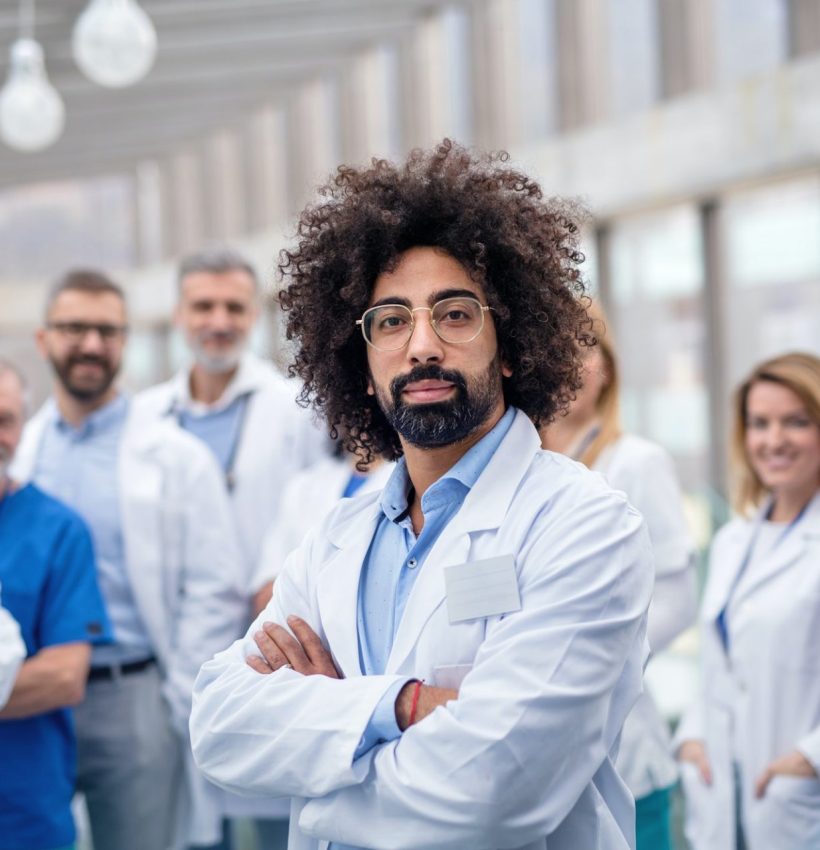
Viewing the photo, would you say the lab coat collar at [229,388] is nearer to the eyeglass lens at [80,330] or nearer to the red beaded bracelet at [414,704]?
the eyeglass lens at [80,330]

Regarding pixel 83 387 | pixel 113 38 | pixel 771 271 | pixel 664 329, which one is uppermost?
pixel 113 38

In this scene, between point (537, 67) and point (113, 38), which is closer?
point (113, 38)

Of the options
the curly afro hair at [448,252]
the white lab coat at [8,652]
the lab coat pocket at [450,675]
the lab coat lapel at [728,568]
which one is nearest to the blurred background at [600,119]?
the lab coat lapel at [728,568]

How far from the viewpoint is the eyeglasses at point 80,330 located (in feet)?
11.9

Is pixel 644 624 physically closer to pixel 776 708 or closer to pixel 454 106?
pixel 776 708

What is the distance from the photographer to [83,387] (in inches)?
143

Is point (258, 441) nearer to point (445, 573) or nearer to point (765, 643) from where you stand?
point (765, 643)

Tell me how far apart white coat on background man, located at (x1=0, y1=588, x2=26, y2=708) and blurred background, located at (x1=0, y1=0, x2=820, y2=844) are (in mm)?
2017

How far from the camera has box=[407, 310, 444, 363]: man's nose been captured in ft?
6.21

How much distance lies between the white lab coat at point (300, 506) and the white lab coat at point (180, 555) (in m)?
0.12

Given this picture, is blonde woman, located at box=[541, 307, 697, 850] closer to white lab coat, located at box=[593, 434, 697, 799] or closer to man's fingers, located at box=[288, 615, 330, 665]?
white lab coat, located at box=[593, 434, 697, 799]

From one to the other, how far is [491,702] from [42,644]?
1.62 m

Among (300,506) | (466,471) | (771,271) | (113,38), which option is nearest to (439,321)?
(466,471)

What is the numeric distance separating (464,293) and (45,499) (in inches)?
60.1
